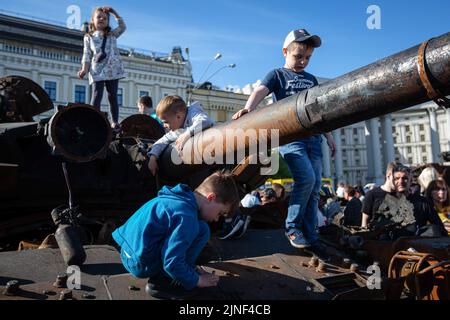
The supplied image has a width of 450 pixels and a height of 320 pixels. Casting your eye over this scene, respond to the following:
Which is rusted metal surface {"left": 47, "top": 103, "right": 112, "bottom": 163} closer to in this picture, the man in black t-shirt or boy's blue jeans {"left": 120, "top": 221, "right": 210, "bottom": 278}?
boy's blue jeans {"left": 120, "top": 221, "right": 210, "bottom": 278}

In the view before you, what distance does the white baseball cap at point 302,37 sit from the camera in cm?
345

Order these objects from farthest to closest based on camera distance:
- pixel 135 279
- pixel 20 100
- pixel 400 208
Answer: pixel 20 100, pixel 400 208, pixel 135 279

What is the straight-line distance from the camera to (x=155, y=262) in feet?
7.93

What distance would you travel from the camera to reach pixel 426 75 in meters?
1.87

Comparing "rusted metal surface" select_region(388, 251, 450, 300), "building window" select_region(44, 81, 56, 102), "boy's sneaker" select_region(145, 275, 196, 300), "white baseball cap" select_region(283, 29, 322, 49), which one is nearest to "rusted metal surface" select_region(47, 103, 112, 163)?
"boy's sneaker" select_region(145, 275, 196, 300)

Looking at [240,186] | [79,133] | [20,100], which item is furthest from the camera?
[20,100]

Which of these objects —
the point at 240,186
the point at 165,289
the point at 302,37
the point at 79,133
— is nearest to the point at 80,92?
the point at 240,186

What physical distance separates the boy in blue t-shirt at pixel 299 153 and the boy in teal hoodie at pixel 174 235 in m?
1.03

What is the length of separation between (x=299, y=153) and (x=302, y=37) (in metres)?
0.90

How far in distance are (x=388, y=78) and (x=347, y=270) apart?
66.1 inches

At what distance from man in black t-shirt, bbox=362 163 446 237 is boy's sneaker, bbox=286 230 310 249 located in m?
1.26

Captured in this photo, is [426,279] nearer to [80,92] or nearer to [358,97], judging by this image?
[358,97]

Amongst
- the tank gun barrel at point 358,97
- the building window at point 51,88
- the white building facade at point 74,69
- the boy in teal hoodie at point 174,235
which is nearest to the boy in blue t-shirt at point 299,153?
the tank gun barrel at point 358,97
